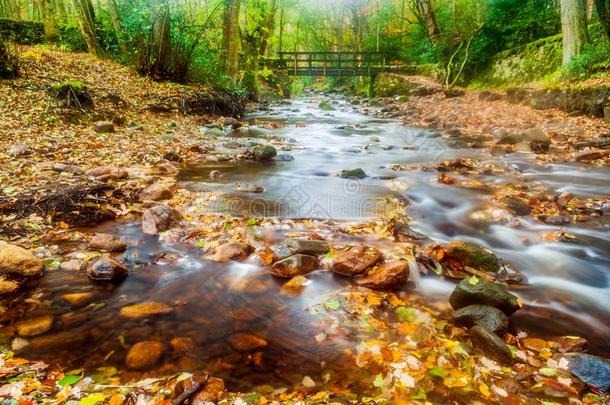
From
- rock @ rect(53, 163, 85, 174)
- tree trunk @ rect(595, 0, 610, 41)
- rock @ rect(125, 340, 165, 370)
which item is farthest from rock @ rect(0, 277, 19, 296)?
tree trunk @ rect(595, 0, 610, 41)

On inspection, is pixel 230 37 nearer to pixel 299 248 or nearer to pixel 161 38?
pixel 161 38

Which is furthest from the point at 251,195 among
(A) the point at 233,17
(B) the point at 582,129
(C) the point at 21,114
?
(A) the point at 233,17

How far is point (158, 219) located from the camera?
4.50m

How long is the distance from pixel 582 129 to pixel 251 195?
854 cm

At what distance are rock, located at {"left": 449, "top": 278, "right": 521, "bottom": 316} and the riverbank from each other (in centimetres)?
2

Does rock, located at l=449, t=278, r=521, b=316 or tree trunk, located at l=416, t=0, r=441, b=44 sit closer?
rock, located at l=449, t=278, r=521, b=316

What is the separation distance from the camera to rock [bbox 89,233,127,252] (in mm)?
3889

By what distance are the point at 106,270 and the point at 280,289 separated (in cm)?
155

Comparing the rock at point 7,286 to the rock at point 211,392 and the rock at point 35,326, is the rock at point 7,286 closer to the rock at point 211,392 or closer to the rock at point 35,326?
the rock at point 35,326

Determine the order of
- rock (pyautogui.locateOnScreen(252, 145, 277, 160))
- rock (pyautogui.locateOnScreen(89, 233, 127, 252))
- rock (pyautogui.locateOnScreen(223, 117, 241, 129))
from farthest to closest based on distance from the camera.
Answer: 1. rock (pyautogui.locateOnScreen(223, 117, 241, 129))
2. rock (pyautogui.locateOnScreen(252, 145, 277, 160))
3. rock (pyautogui.locateOnScreen(89, 233, 127, 252))

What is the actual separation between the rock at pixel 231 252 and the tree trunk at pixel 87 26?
13900mm

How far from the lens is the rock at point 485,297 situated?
2.94m

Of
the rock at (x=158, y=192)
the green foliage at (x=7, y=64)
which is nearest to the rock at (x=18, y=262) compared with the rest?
the rock at (x=158, y=192)

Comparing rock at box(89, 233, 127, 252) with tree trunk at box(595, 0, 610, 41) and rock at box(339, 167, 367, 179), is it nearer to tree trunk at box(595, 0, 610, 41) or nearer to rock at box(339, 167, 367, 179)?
rock at box(339, 167, 367, 179)
